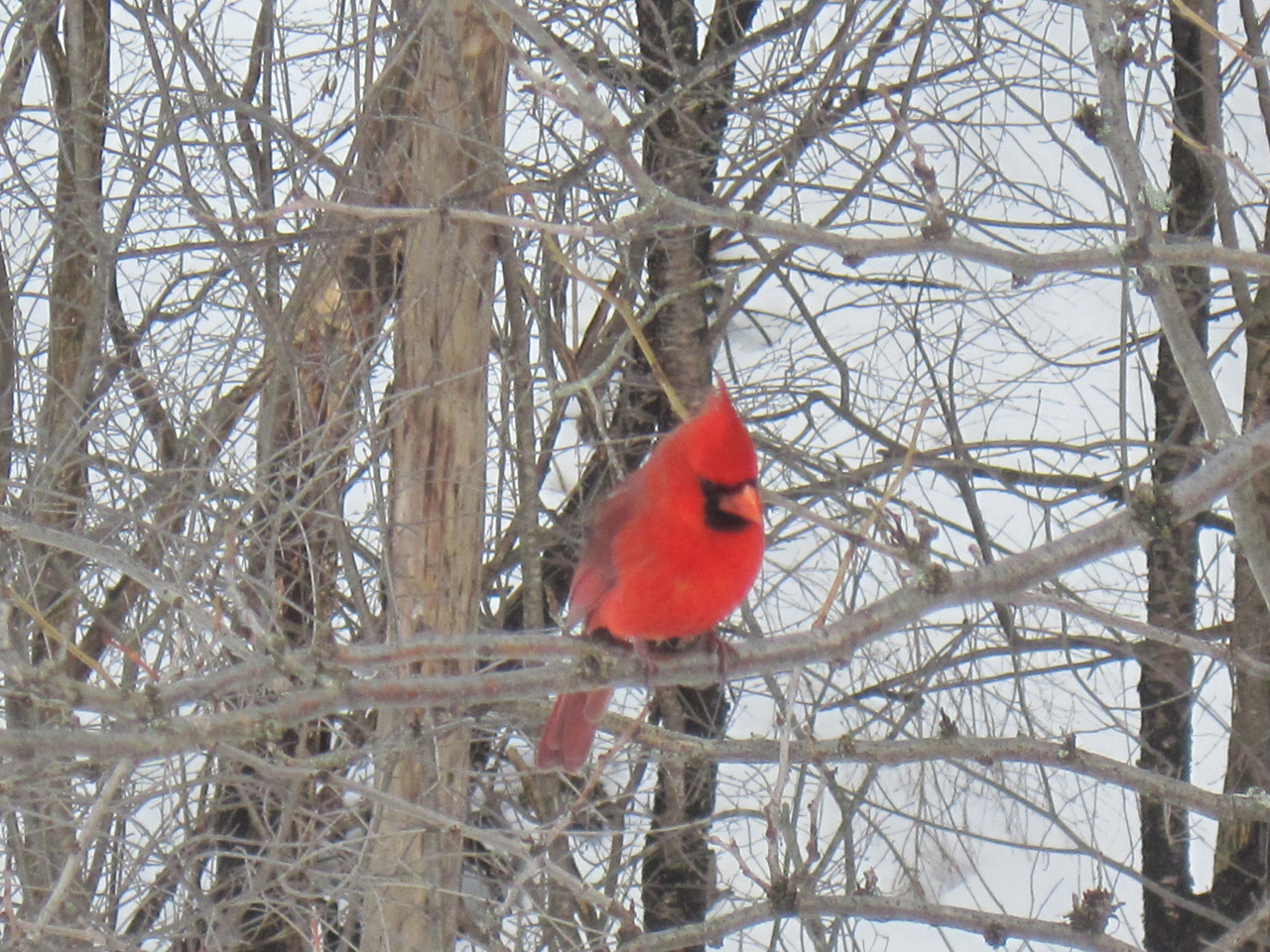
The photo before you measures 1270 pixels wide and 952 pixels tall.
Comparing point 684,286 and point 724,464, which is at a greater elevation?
point 684,286

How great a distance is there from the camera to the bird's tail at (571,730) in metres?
3.04

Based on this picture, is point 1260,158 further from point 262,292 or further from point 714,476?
point 714,476

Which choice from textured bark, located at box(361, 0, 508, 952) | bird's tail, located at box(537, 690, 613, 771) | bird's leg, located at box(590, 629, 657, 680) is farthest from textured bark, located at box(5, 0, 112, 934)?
bird's leg, located at box(590, 629, 657, 680)

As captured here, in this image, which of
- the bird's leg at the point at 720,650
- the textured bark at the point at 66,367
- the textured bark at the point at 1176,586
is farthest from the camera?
the textured bark at the point at 1176,586

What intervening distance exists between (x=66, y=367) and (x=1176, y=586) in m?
3.38

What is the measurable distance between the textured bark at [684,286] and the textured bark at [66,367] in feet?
5.17

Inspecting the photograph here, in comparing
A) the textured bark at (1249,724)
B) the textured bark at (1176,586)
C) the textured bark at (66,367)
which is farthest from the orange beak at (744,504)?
the textured bark at (1176,586)

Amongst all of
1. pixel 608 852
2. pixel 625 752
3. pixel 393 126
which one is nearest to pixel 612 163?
pixel 393 126

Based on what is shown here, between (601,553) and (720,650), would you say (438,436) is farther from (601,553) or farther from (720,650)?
(720,650)

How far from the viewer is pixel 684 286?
4.45 meters

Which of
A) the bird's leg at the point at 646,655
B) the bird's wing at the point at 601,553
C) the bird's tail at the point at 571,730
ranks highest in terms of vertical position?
the bird's wing at the point at 601,553

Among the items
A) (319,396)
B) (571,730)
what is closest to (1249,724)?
(571,730)

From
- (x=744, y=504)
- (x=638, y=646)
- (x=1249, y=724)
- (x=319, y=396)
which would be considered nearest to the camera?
(x=744, y=504)

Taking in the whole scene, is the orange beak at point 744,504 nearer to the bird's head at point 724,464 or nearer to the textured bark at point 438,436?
the bird's head at point 724,464
